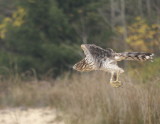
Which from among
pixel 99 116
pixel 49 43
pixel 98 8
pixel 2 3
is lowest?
pixel 99 116

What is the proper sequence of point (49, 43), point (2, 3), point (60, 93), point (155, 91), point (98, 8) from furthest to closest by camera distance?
point (2, 3) < point (98, 8) < point (49, 43) < point (60, 93) < point (155, 91)

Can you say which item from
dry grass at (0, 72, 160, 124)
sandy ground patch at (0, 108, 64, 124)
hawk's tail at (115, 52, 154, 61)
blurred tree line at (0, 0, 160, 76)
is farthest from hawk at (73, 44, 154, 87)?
blurred tree line at (0, 0, 160, 76)

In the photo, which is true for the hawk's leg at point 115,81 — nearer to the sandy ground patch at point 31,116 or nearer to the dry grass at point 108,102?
the dry grass at point 108,102

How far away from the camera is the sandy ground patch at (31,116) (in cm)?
749

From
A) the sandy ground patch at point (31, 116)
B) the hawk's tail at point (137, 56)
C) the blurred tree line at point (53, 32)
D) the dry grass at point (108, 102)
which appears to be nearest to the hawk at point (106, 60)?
the hawk's tail at point (137, 56)

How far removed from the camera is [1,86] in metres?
11.1

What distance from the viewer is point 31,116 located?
28.2 feet

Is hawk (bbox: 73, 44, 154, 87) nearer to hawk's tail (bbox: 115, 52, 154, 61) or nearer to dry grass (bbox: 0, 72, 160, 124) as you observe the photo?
hawk's tail (bbox: 115, 52, 154, 61)

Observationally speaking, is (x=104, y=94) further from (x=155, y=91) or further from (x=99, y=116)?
(x=155, y=91)

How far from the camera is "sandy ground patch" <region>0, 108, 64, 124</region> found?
749cm

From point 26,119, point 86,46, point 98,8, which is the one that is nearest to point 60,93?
point 26,119

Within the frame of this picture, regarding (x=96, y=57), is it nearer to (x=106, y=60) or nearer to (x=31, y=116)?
(x=106, y=60)

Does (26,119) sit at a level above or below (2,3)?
below

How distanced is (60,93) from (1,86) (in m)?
2.36
